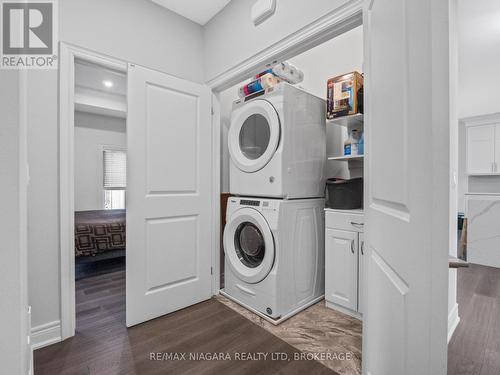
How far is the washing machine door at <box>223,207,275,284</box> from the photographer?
1889 mm

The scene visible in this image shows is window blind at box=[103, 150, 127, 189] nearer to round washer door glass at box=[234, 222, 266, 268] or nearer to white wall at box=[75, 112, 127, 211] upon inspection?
white wall at box=[75, 112, 127, 211]

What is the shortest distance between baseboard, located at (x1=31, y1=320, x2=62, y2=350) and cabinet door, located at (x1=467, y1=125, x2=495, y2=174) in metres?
6.80

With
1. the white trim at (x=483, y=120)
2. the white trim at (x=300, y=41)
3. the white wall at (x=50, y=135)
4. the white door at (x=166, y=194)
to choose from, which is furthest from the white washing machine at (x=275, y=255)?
the white trim at (x=483, y=120)

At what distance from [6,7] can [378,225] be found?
3.95 ft

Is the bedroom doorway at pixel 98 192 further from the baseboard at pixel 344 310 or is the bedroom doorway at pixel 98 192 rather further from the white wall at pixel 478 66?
the white wall at pixel 478 66

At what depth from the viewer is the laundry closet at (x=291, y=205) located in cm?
188

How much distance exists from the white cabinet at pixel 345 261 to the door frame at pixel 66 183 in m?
1.94

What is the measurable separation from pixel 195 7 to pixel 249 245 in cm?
214

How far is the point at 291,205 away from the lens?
6.33 ft

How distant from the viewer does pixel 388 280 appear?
810 mm

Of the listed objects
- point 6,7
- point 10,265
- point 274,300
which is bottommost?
point 274,300

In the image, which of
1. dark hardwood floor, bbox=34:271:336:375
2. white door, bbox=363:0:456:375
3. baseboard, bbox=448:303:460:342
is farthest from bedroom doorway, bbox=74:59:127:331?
baseboard, bbox=448:303:460:342

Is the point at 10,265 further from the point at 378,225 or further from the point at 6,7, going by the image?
the point at 378,225

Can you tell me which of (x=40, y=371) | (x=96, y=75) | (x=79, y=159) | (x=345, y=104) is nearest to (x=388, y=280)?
(x=345, y=104)
